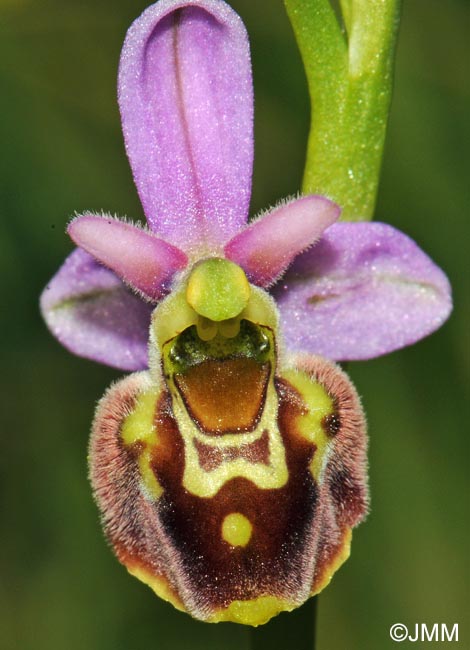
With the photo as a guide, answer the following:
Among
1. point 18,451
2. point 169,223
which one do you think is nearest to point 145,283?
point 169,223

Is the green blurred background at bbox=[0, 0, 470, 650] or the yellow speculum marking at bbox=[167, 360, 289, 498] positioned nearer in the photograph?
the yellow speculum marking at bbox=[167, 360, 289, 498]

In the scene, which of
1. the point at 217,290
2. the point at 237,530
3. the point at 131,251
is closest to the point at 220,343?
the point at 217,290

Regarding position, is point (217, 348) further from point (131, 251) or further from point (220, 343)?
point (131, 251)

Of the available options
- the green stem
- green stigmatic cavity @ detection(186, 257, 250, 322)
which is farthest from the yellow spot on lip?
the green stem

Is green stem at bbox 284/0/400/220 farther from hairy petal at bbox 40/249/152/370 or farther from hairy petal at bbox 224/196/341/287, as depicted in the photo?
hairy petal at bbox 40/249/152/370

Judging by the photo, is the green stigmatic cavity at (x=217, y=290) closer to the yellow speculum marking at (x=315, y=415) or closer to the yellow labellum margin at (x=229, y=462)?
the yellow labellum margin at (x=229, y=462)

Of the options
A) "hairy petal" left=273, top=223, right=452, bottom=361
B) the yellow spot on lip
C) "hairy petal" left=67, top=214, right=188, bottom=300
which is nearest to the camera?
the yellow spot on lip
